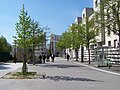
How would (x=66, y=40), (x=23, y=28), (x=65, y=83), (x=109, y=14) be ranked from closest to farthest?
(x=65, y=83)
(x=23, y=28)
(x=109, y=14)
(x=66, y=40)

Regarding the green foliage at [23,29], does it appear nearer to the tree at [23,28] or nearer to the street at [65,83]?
the tree at [23,28]

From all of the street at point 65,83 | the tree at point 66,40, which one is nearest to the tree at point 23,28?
the street at point 65,83

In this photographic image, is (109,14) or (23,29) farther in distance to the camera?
(109,14)

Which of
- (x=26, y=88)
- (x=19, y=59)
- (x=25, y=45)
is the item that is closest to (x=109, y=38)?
(x=19, y=59)

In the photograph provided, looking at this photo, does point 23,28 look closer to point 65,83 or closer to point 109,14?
point 65,83

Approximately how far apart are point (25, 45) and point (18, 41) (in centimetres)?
64

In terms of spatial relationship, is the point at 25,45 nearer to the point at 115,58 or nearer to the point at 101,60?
the point at 101,60

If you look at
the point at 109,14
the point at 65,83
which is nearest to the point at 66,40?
the point at 109,14

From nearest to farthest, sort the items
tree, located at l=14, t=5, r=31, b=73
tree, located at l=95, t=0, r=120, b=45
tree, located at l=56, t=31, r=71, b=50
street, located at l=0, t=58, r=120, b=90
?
street, located at l=0, t=58, r=120, b=90
tree, located at l=14, t=5, r=31, b=73
tree, located at l=95, t=0, r=120, b=45
tree, located at l=56, t=31, r=71, b=50

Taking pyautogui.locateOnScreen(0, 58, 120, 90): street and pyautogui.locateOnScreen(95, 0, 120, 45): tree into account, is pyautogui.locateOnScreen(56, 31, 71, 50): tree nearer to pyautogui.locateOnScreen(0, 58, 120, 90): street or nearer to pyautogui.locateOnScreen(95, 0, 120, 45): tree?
pyautogui.locateOnScreen(95, 0, 120, 45): tree

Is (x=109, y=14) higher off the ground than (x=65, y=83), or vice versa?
(x=109, y=14)

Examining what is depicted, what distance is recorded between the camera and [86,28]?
49.5m

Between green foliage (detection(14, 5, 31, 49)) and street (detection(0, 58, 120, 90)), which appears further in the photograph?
green foliage (detection(14, 5, 31, 49))

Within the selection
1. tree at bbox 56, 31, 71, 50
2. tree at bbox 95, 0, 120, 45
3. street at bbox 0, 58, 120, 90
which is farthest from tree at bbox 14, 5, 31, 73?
tree at bbox 56, 31, 71, 50
